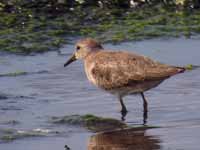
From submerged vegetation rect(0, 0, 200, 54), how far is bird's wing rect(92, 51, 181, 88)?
243cm

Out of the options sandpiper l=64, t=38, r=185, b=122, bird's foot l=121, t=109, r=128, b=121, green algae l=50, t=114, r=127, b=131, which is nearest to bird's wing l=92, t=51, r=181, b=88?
sandpiper l=64, t=38, r=185, b=122

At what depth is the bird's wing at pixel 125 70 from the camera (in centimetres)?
918

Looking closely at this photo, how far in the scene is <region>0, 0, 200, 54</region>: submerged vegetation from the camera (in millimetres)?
12340

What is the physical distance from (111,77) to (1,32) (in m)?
→ 3.41

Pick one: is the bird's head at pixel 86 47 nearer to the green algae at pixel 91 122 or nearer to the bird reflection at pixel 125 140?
the green algae at pixel 91 122

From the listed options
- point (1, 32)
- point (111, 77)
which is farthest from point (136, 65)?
point (1, 32)

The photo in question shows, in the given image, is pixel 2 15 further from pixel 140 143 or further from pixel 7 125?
pixel 140 143

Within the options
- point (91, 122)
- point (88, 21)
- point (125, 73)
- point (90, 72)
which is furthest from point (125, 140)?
point (88, 21)

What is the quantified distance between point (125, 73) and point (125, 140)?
130 centimetres

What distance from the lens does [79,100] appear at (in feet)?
31.8

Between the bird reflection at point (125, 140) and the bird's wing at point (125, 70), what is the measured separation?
80cm

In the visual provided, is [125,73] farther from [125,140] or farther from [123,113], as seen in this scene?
[125,140]

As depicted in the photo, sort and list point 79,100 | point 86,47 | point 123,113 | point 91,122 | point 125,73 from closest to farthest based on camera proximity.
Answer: point 91,122 → point 123,113 → point 125,73 → point 79,100 → point 86,47

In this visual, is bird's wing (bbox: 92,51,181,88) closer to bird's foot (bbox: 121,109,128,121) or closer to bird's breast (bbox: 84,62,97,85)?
bird's breast (bbox: 84,62,97,85)
